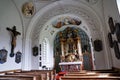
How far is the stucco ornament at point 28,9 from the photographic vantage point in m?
6.71

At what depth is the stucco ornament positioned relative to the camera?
6.71 m

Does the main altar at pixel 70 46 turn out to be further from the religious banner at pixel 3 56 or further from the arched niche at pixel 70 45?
the religious banner at pixel 3 56

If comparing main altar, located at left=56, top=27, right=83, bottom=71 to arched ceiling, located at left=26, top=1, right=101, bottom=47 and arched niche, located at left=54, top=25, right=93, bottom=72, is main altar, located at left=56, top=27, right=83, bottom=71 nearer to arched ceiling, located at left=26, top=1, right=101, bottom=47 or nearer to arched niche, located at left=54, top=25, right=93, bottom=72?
arched niche, located at left=54, top=25, right=93, bottom=72

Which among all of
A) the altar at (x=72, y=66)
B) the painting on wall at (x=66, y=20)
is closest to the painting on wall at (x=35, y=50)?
the painting on wall at (x=66, y=20)

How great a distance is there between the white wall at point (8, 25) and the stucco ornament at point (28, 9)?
469 mm

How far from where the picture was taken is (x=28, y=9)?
6.77 meters

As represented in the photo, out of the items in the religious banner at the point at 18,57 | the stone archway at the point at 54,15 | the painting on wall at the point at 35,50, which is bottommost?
the religious banner at the point at 18,57

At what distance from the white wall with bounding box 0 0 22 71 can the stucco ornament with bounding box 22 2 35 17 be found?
1.54 feet

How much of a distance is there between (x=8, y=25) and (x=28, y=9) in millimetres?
1729

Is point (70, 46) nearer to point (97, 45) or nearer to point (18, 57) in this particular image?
point (97, 45)

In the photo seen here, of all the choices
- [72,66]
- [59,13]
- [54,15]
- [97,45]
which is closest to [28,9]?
[54,15]

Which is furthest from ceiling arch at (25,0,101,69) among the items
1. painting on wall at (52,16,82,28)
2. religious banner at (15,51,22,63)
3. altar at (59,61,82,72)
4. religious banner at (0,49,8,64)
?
altar at (59,61,82,72)

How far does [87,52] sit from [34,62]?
550cm

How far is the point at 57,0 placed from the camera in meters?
6.61
